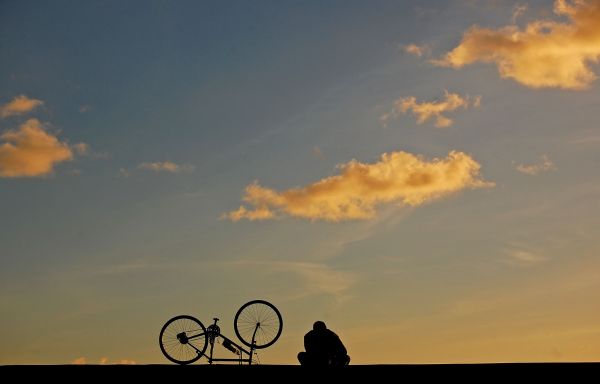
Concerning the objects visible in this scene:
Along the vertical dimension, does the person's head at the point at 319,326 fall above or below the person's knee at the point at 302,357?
above

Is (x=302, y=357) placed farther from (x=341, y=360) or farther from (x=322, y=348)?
(x=341, y=360)
